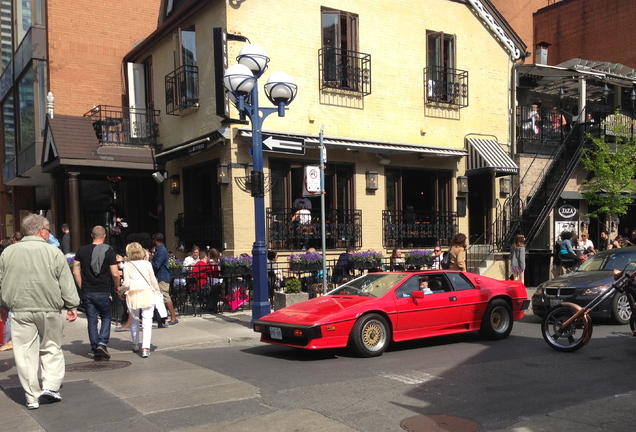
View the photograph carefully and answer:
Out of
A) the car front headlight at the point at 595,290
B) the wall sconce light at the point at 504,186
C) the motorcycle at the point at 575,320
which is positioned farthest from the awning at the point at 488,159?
the motorcycle at the point at 575,320

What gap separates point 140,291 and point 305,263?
5317 millimetres

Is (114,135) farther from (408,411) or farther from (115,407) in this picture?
(408,411)

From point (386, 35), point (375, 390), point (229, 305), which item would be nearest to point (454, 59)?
point (386, 35)

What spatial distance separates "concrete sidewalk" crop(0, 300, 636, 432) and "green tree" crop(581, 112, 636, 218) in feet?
46.5

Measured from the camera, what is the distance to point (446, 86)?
60.1ft

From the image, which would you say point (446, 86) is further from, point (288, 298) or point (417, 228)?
point (288, 298)

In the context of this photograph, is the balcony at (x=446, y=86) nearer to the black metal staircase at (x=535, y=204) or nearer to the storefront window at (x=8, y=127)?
the black metal staircase at (x=535, y=204)

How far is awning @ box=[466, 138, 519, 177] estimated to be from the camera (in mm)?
17875

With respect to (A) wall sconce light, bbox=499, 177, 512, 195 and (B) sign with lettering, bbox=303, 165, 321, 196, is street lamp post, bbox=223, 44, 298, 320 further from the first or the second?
(A) wall sconce light, bbox=499, 177, 512, 195

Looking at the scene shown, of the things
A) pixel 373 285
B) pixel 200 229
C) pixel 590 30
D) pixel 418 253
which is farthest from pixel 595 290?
pixel 590 30

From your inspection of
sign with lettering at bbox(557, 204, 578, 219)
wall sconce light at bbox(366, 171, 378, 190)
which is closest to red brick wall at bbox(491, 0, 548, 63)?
sign with lettering at bbox(557, 204, 578, 219)

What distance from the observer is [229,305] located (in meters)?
13.7

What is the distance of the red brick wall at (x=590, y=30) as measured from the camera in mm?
28234

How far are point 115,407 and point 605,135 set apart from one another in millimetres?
18633
